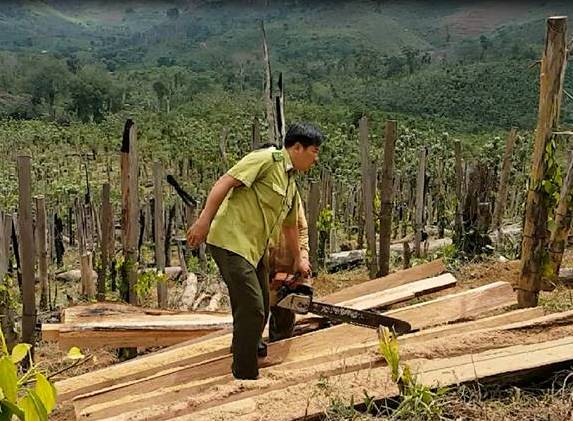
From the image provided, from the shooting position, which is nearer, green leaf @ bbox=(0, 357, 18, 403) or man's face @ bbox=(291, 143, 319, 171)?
green leaf @ bbox=(0, 357, 18, 403)

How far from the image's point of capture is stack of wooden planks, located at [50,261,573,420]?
2.85m

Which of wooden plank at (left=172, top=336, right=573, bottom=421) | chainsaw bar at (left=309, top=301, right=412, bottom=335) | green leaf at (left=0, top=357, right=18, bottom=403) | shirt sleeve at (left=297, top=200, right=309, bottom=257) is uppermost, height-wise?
green leaf at (left=0, top=357, right=18, bottom=403)

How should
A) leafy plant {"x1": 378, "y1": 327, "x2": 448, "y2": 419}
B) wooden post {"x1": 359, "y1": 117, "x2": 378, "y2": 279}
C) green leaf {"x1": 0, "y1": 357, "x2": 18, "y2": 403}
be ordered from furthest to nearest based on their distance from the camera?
wooden post {"x1": 359, "y1": 117, "x2": 378, "y2": 279} → leafy plant {"x1": 378, "y1": 327, "x2": 448, "y2": 419} → green leaf {"x1": 0, "y1": 357, "x2": 18, "y2": 403}

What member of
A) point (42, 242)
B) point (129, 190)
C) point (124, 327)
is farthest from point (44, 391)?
point (42, 242)

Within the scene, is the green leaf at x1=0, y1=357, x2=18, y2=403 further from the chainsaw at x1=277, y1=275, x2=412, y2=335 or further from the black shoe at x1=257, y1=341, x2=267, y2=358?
the chainsaw at x1=277, y1=275, x2=412, y2=335

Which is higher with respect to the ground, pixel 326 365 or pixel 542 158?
pixel 542 158

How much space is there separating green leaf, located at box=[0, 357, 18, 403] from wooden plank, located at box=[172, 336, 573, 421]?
1.43m

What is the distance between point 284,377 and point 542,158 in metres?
1.98

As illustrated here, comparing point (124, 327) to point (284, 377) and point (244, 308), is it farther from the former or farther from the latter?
point (284, 377)

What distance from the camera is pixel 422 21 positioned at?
107 meters

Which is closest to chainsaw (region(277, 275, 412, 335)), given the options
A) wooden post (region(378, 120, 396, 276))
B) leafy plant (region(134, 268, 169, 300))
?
leafy plant (region(134, 268, 169, 300))

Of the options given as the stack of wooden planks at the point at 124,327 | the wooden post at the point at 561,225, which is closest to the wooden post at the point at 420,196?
the wooden post at the point at 561,225

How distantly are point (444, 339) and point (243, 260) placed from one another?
1.05 meters

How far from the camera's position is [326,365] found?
3.30 m
